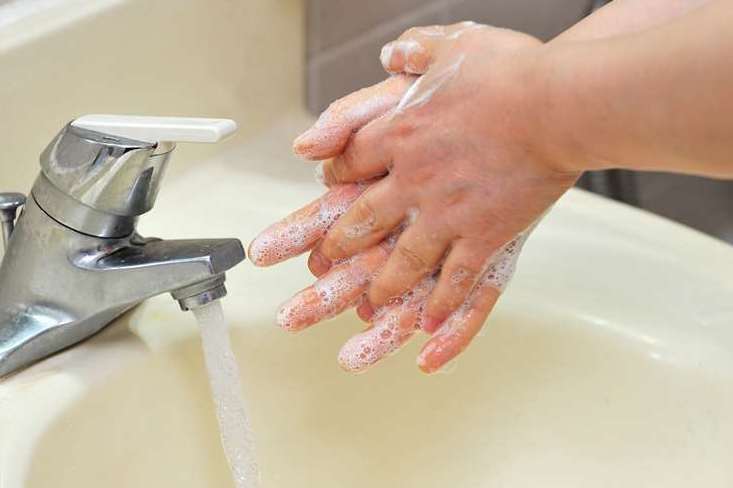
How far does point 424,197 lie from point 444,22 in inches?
16.1

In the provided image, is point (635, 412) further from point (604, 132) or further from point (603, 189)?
point (603, 189)

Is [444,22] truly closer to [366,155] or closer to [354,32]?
[354,32]

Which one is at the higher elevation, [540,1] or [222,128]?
[222,128]

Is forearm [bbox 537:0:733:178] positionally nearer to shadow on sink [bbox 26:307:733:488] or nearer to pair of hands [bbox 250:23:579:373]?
pair of hands [bbox 250:23:579:373]

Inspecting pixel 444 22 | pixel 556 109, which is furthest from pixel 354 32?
pixel 556 109

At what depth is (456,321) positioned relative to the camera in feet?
1.65

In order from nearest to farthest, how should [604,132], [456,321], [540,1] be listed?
1. [604,132]
2. [456,321]
3. [540,1]

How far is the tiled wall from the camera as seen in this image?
0.73 meters

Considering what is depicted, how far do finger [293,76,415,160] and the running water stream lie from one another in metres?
0.08

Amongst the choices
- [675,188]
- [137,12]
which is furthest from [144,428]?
[675,188]

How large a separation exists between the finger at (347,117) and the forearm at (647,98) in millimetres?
100

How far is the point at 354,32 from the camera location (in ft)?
2.49

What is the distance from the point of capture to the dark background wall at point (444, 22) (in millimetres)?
742

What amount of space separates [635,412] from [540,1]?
0.45 metres
